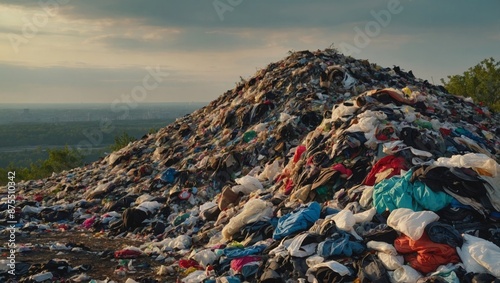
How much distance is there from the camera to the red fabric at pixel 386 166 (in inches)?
236

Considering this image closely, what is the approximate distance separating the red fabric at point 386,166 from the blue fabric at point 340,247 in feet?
4.87

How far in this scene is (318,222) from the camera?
545 centimetres

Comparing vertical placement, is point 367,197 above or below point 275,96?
below

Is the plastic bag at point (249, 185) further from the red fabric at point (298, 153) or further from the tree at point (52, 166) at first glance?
the tree at point (52, 166)

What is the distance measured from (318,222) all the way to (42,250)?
479cm

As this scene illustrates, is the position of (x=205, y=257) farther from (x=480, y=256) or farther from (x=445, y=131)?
(x=445, y=131)

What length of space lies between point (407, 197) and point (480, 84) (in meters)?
29.0

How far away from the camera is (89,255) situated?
261 inches

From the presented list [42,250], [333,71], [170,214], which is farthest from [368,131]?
[42,250]

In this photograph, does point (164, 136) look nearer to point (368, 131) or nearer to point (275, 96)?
point (275, 96)

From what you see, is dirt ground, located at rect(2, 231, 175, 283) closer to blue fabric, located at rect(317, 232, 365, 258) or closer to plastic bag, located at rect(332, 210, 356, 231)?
blue fabric, located at rect(317, 232, 365, 258)

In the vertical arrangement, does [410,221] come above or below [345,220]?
above

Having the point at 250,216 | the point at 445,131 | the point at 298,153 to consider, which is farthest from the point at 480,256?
the point at 298,153

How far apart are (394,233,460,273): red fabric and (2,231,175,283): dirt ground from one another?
119 inches
